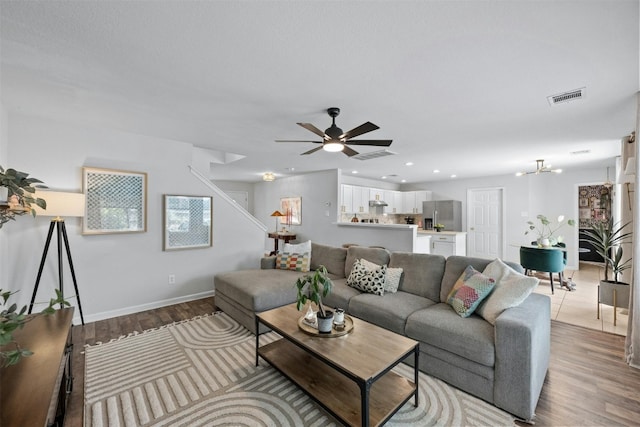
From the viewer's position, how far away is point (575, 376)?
7.25ft

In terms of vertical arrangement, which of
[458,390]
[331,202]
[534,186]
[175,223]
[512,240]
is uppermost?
[534,186]

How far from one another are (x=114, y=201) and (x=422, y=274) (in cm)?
385

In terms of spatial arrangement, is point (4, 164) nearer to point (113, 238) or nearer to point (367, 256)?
point (113, 238)

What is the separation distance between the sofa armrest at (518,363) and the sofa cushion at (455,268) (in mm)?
713

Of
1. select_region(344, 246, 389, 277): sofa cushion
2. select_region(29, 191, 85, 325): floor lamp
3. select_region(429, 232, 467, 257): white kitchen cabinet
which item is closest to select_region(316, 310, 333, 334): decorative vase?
select_region(344, 246, 389, 277): sofa cushion

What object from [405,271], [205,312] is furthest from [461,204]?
[205,312]

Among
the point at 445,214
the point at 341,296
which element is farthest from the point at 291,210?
the point at 341,296

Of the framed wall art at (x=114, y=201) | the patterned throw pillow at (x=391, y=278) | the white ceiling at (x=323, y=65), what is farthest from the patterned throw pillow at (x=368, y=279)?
the framed wall art at (x=114, y=201)

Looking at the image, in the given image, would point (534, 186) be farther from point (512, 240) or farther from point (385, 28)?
point (385, 28)

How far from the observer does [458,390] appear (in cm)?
203

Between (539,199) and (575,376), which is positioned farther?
(539,199)

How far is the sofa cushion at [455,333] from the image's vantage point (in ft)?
6.21

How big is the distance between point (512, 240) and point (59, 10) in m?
8.65

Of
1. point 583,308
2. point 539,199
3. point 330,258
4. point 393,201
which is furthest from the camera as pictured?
point 393,201
